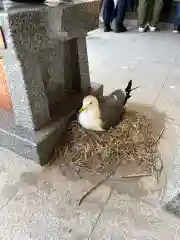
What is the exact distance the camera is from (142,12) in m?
3.14

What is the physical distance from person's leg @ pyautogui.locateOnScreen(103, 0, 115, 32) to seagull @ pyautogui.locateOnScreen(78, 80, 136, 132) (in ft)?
6.86

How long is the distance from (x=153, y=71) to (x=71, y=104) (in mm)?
1022

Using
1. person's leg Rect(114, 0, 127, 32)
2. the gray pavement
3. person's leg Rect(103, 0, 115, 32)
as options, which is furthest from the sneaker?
the gray pavement

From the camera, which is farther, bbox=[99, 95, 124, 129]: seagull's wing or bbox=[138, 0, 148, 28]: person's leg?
bbox=[138, 0, 148, 28]: person's leg

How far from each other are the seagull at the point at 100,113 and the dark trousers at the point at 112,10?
2.10m

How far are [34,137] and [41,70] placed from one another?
0.30 m

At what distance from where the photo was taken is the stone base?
1130mm

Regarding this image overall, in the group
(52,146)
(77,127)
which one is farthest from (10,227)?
(77,127)

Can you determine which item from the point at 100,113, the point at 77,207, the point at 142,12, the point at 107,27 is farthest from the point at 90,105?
the point at 142,12

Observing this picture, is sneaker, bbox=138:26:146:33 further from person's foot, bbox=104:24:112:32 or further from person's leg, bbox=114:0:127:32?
person's foot, bbox=104:24:112:32

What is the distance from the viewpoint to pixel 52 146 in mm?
1207

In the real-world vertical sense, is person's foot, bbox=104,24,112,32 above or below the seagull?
below

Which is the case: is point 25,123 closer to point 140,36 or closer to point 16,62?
point 16,62

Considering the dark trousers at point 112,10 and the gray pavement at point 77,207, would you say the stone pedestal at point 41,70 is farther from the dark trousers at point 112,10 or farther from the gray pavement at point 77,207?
the dark trousers at point 112,10
